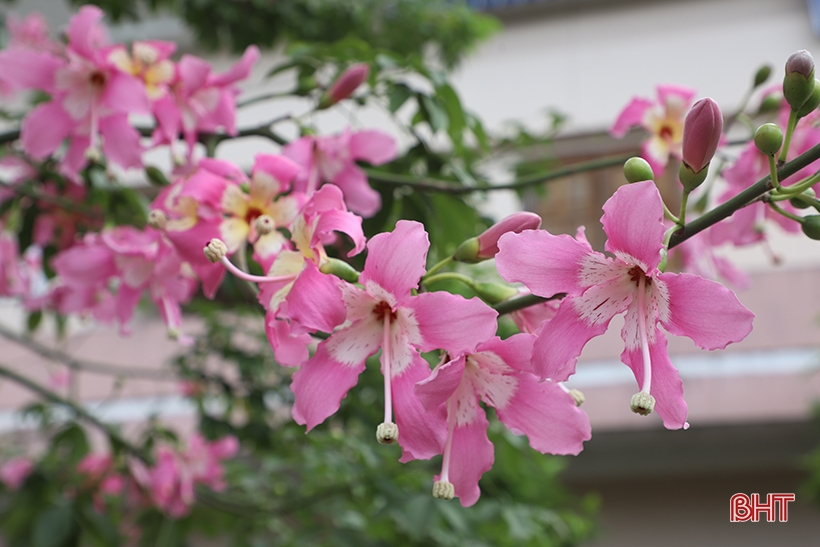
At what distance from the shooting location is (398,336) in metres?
0.49

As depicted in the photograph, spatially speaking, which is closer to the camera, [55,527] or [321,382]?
[321,382]

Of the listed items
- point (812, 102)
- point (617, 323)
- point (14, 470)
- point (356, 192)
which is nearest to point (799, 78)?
point (812, 102)

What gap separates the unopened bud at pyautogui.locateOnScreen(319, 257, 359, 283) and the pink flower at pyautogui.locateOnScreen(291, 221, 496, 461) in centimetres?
2

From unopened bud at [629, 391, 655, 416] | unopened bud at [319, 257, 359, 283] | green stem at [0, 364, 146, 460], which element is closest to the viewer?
unopened bud at [629, 391, 655, 416]

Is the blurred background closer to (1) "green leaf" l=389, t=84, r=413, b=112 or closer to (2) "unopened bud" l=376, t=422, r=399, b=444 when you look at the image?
(1) "green leaf" l=389, t=84, r=413, b=112

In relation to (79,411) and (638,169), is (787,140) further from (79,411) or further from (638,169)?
(79,411)

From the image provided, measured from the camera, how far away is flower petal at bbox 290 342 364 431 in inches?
19.5

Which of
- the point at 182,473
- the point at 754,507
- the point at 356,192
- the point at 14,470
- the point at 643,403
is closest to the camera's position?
the point at 643,403

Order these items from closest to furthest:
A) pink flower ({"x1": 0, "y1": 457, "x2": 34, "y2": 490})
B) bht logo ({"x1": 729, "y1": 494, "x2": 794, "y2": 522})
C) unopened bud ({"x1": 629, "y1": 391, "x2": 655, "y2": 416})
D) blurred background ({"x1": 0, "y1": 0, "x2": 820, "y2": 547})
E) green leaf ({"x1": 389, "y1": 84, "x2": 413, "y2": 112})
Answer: unopened bud ({"x1": 629, "y1": 391, "x2": 655, "y2": 416}) < bht logo ({"x1": 729, "y1": 494, "x2": 794, "y2": 522}) < green leaf ({"x1": 389, "y1": 84, "x2": 413, "y2": 112}) < pink flower ({"x1": 0, "y1": 457, "x2": 34, "y2": 490}) < blurred background ({"x1": 0, "y1": 0, "x2": 820, "y2": 547})

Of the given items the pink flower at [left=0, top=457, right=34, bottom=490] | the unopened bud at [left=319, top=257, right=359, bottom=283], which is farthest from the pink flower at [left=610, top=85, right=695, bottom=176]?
the pink flower at [left=0, top=457, right=34, bottom=490]

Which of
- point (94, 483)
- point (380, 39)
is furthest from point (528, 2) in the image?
point (94, 483)

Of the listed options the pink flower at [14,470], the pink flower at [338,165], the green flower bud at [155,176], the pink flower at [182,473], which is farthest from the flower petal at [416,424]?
the pink flower at [14,470]

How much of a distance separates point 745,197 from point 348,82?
56 centimetres

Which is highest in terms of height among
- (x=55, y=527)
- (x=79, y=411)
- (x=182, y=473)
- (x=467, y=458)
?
(x=467, y=458)
